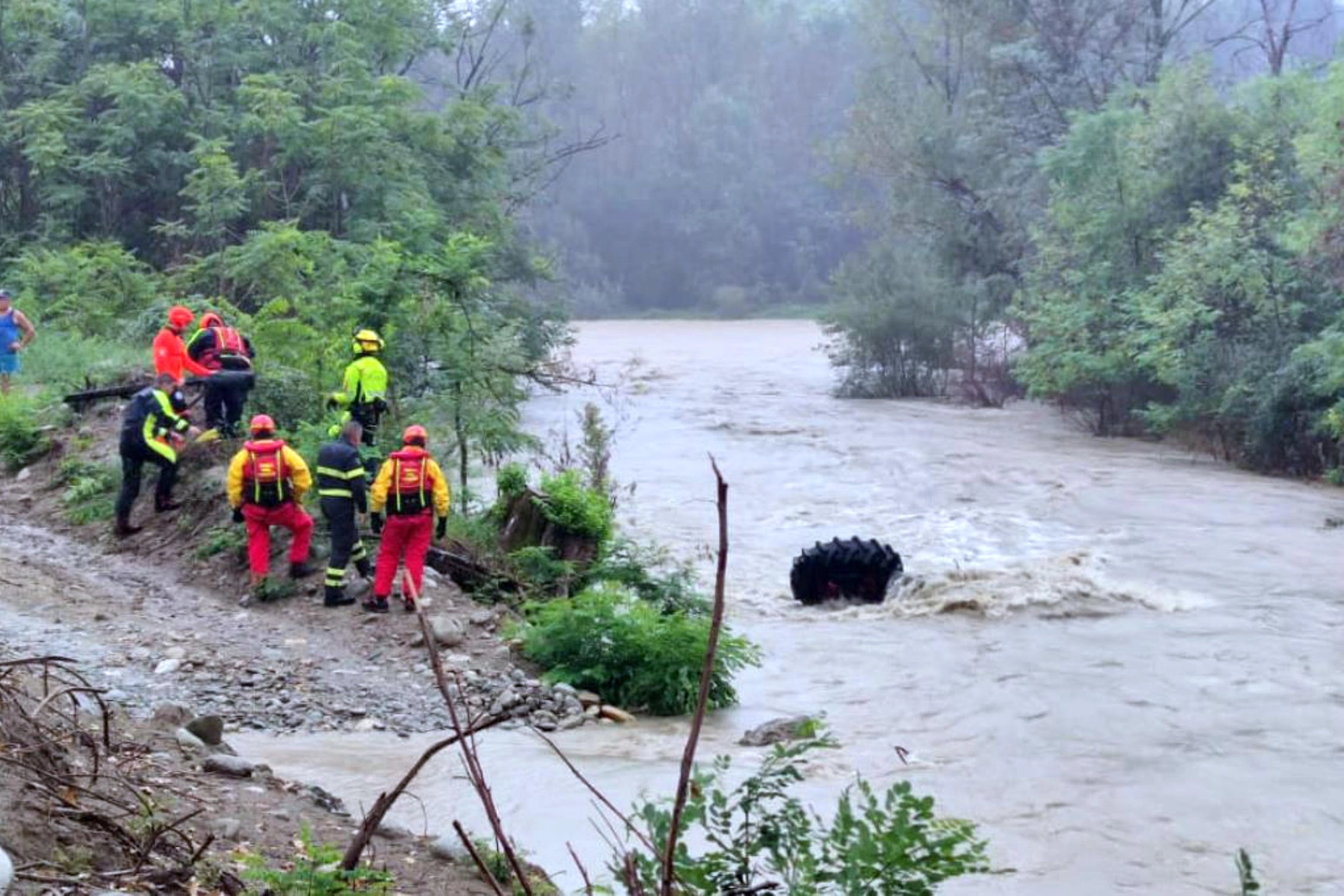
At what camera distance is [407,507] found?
41.9ft

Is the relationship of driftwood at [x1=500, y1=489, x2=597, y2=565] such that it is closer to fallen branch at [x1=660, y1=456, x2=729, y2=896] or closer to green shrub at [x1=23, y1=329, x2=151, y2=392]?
green shrub at [x1=23, y1=329, x2=151, y2=392]

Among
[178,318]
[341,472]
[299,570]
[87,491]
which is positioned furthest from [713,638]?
[178,318]

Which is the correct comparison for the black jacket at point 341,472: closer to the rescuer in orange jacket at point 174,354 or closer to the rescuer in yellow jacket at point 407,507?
the rescuer in yellow jacket at point 407,507

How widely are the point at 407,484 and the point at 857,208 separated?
4375 cm

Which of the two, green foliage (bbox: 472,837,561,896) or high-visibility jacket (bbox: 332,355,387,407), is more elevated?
high-visibility jacket (bbox: 332,355,387,407)

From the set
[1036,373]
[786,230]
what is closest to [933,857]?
A: [1036,373]

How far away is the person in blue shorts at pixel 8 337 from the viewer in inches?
803

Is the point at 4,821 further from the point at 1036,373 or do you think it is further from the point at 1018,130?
the point at 1018,130

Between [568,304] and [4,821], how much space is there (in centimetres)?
3603

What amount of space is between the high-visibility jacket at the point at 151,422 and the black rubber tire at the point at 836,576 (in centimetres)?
647

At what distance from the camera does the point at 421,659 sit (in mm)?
12188

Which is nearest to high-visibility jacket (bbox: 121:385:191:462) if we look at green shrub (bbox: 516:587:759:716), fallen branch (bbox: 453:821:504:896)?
green shrub (bbox: 516:587:759:716)

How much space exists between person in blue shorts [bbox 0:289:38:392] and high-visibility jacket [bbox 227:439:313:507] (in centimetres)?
830

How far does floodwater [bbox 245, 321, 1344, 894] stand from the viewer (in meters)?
9.15
